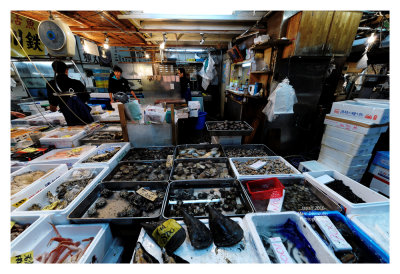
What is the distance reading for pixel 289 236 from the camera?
1343mm

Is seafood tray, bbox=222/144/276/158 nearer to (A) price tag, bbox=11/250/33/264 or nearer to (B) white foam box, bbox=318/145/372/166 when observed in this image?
(B) white foam box, bbox=318/145/372/166

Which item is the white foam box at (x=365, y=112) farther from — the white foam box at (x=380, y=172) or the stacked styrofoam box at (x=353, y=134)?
the white foam box at (x=380, y=172)

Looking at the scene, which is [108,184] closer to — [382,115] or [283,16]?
[382,115]

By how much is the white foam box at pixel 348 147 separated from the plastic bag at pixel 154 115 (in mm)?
3096

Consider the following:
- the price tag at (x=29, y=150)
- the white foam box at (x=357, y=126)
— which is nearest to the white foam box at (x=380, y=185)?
the white foam box at (x=357, y=126)

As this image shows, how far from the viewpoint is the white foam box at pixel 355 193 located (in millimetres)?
1441

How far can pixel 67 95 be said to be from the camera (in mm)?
3012

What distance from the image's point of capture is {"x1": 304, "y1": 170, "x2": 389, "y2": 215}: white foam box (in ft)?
4.73

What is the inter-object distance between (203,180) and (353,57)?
625 cm

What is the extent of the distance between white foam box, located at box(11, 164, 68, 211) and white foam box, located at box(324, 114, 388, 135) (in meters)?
4.35

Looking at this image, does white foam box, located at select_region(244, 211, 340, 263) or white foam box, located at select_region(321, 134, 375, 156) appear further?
white foam box, located at select_region(321, 134, 375, 156)

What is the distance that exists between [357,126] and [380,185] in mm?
1175

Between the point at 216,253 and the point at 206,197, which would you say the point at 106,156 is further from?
the point at 216,253

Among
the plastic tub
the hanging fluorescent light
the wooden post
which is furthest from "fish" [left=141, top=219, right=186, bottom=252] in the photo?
the hanging fluorescent light
